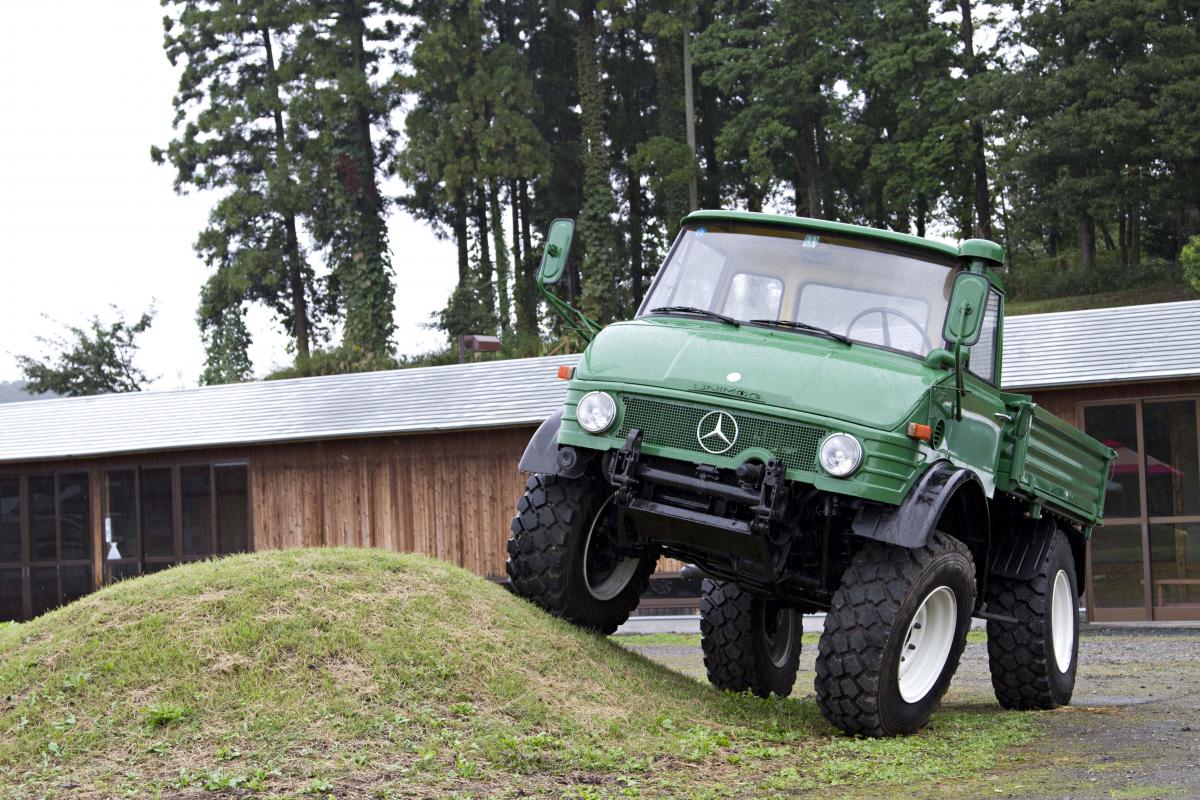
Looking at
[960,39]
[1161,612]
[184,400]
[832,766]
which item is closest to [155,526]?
[184,400]

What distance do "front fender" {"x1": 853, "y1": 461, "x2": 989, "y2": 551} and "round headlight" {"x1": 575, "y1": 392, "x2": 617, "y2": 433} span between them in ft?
5.16

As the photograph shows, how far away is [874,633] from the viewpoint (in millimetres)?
8094

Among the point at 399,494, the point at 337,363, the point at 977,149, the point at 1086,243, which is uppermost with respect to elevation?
the point at 977,149

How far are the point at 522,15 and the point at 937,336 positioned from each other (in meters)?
47.4

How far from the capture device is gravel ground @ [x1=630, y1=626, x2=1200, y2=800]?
23.3 feet

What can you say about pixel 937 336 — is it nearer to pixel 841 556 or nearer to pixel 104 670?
pixel 841 556

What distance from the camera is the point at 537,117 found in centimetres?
5284

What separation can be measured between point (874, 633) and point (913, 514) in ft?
2.33

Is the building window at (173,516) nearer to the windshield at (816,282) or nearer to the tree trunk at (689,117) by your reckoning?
the windshield at (816,282)

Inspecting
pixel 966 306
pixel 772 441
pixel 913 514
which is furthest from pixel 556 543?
pixel 966 306

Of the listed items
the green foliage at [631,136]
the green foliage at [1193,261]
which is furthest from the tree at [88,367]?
the green foliage at [1193,261]

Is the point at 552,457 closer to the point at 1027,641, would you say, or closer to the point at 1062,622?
the point at 1027,641

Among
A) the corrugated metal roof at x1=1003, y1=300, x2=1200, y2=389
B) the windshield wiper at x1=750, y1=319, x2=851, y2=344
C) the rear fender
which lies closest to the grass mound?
the rear fender

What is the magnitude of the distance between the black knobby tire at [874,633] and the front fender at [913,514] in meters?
0.20
